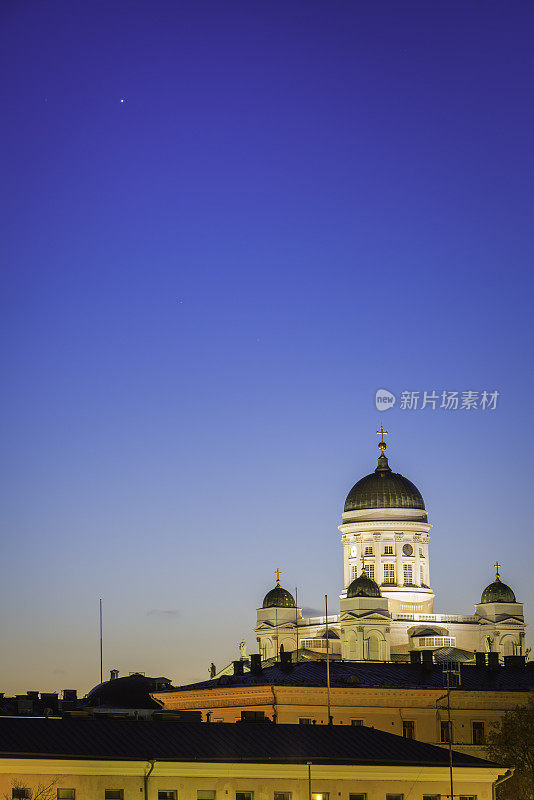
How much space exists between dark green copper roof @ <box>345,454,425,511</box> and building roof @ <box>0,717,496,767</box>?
74159 millimetres

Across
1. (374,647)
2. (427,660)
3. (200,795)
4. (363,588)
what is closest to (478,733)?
(427,660)

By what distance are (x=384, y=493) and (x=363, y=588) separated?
35.3 ft

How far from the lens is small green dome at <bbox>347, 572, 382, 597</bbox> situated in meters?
128

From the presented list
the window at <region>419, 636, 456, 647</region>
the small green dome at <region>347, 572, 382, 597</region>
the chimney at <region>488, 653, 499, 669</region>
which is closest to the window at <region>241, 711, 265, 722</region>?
the chimney at <region>488, 653, 499, 669</region>

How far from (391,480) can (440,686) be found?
47729 mm

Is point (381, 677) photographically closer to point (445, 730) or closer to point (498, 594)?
point (445, 730)

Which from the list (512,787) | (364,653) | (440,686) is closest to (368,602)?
(364,653)

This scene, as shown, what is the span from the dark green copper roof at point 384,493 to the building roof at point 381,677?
38.6 meters

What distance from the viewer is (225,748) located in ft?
191

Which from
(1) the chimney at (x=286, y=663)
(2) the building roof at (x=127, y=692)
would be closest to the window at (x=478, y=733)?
(1) the chimney at (x=286, y=663)

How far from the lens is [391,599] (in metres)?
134

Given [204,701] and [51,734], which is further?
[204,701]

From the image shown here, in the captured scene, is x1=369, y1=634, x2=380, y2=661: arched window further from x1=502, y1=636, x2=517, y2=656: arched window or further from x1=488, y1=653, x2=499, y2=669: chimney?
x1=488, y1=653, x2=499, y2=669: chimney

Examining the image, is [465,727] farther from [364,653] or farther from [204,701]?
[364,653]
